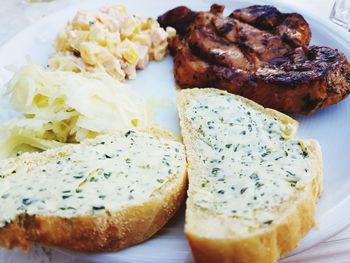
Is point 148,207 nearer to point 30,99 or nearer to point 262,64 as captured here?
point 30,99

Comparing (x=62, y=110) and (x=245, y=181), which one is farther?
(x=62, y=110)

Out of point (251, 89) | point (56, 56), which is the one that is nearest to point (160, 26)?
point (56, 56)

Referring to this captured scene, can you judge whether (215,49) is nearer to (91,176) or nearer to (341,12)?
(91,176)

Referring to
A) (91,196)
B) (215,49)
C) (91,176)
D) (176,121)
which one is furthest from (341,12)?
(91,196)

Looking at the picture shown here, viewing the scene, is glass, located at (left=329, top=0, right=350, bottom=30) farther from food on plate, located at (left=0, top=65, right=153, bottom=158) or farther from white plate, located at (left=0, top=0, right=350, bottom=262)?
food on plate, located at (left=0, top=65, right=153, bottom=158)

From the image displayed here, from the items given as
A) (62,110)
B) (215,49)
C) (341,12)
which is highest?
(341,12)

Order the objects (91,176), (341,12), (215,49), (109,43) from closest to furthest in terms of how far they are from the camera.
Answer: (91,176), (215,49), (109,43), (341,12)
